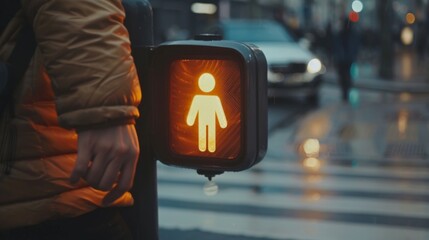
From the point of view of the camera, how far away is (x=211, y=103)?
6.77 feet

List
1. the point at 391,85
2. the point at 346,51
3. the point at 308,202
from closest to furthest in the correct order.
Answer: the point at 308,202
the point at 346,51
the point at 391,85

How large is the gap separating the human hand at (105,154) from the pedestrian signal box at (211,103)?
1.30 feet

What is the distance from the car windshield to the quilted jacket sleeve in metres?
15.9

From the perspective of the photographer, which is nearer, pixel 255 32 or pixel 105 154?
pixel 105 154

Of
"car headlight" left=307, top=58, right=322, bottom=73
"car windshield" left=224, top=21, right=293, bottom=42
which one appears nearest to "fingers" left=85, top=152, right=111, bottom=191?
"car headlight" left=307, top=58, right=322, bottom=73

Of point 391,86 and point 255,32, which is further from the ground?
point 255,32

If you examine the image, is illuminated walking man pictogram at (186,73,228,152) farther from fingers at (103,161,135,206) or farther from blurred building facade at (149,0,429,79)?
blurred building facade at (149,0,429,79)

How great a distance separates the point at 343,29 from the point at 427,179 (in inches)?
368

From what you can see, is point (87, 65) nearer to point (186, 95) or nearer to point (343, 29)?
point (186, 95)

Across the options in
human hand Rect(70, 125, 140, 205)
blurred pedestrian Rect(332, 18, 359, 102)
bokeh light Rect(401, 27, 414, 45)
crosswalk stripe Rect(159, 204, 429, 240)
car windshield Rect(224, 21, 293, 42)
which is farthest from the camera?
bokeh light Rect(401, 27, 414, 45)

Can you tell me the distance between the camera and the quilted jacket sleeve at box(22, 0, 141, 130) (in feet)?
5.46

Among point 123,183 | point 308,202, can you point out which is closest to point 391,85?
point 308,202

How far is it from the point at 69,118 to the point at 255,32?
1669 cm

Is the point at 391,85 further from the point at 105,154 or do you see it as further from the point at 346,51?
the point at 105,154
